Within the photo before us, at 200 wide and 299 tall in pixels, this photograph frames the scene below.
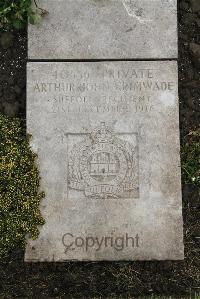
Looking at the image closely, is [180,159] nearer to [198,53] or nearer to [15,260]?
[198,53]

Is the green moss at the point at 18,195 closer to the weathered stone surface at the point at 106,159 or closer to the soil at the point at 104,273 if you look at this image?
the weathered stone surface at the point at 106,159

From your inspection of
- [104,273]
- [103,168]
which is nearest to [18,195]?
[103,168]

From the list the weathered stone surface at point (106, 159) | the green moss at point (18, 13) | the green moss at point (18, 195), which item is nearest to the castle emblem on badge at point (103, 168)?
the weathered stone surface at point (106, 159)

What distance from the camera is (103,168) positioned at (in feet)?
15.3

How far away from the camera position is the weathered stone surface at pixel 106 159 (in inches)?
183

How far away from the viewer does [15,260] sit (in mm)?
4809

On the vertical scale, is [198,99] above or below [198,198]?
above

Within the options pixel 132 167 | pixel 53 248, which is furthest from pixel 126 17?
pixel 53 248

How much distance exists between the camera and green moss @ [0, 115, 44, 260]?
463cm

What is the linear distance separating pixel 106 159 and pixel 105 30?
1.15 meters

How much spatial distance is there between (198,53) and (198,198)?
53.0 inches

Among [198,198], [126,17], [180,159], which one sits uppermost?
[126,17]

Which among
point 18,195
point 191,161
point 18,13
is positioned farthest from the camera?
point 191,161

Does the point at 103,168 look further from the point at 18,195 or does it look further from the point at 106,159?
the point at 18,195
